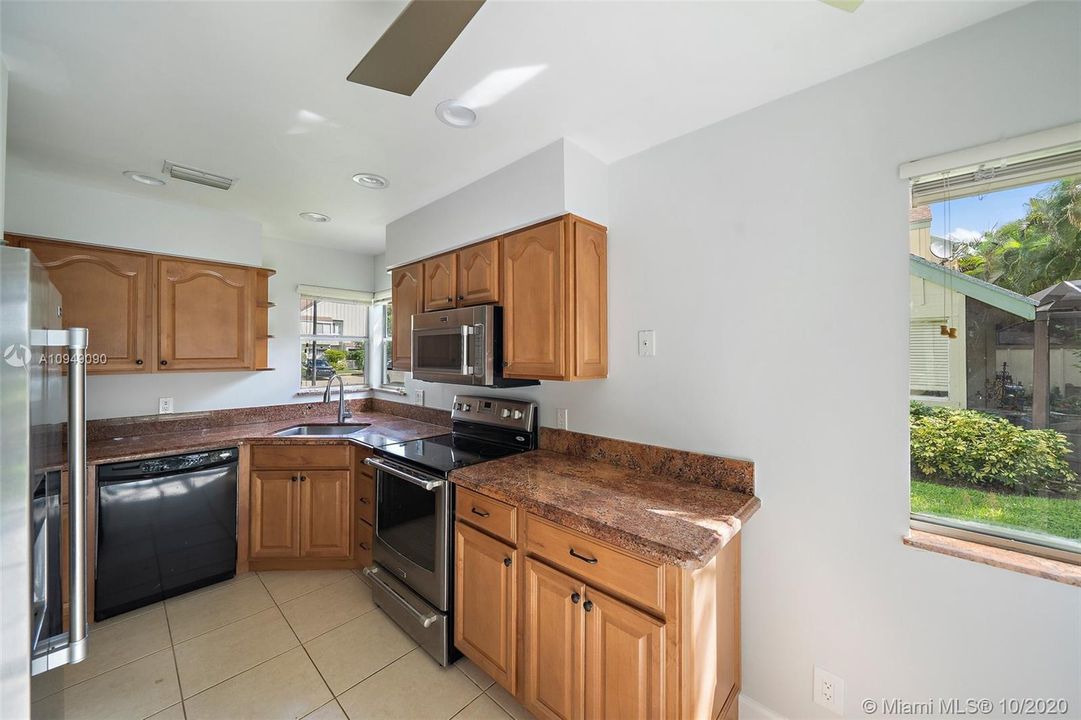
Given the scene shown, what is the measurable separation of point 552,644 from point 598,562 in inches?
16.5

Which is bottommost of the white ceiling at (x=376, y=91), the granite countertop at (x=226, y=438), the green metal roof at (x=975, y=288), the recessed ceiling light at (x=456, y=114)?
the granite countertop at (x=226, y=438)

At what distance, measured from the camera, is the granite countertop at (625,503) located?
1.28 metres

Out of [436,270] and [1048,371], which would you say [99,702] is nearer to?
[436,270]

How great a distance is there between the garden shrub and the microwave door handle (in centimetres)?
225

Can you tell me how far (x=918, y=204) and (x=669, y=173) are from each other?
0.92m

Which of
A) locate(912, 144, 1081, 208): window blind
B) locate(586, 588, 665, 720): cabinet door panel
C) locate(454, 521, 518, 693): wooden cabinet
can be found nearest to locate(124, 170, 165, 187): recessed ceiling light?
locate(454, 521, 518, 693): wooden cabinet

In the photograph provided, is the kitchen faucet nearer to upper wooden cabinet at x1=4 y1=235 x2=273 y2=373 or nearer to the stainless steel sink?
the stainless steel sink

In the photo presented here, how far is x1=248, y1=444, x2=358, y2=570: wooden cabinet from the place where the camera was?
274 centimetres

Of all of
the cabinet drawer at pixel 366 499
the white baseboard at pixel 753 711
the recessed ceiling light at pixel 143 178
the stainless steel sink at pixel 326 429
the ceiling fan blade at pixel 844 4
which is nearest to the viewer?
the ceiling fan blade at pixel 844 4

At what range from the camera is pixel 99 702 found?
69.0 inches

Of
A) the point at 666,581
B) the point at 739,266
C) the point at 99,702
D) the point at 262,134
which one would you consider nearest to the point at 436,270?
the point at 262,134

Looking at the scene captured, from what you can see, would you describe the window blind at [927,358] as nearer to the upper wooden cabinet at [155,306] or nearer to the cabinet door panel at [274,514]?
the cabinet door panel at [274,514]

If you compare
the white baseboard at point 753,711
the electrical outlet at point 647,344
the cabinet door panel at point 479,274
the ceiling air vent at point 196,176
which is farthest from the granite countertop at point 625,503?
the ceiling air vent at point 196,176

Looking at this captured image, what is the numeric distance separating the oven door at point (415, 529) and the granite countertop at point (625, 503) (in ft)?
0.70
